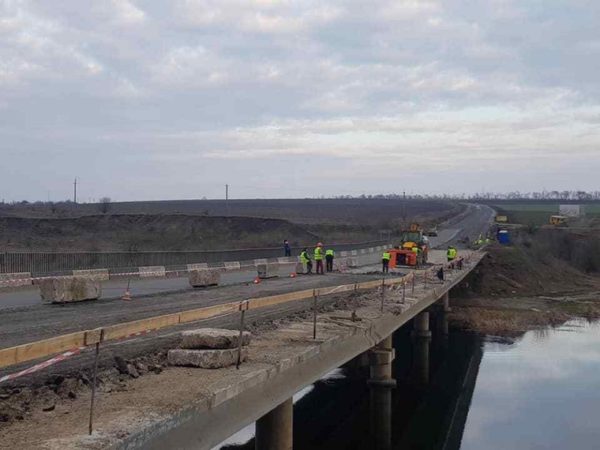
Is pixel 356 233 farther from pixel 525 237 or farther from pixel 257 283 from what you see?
pixel 257 283

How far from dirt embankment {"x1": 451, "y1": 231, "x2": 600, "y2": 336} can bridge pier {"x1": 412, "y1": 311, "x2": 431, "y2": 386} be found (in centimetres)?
1075

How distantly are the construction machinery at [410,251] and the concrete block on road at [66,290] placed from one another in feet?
80.8

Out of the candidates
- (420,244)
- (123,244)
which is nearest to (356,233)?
(123,244)

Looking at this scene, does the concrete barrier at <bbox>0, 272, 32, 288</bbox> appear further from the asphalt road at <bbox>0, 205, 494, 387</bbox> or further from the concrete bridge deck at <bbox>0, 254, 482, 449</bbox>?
the concrete bridge deck at <bbox>0, 254, 482, 449</bbox>

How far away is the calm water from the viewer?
20984mm

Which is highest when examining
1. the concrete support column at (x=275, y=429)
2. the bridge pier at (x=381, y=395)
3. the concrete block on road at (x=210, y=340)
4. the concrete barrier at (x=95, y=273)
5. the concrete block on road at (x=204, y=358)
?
the concrete block on road at (x=210, y=340)

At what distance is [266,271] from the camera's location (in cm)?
3297

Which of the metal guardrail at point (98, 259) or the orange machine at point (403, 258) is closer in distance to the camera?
the metal guardrail at point (98, 259)

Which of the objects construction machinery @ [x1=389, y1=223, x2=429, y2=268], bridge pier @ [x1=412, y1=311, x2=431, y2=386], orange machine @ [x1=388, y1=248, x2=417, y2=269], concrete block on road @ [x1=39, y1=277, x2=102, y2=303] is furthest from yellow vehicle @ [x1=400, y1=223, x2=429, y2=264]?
concrete block on road @ [x1=39, y1=277, x2=102, y2=303]

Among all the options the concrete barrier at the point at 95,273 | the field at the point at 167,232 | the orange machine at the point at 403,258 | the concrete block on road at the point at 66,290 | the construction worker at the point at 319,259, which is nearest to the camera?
the concrete block on road at the point at 66,290

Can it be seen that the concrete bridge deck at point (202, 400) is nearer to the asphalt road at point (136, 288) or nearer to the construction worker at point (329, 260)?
the asphalt road at point (136, 288)

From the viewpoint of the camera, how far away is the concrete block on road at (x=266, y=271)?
107 feet

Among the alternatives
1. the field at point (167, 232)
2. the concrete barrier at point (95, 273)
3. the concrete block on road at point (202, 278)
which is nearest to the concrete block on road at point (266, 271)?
the concrete block on road at point (202, 278)

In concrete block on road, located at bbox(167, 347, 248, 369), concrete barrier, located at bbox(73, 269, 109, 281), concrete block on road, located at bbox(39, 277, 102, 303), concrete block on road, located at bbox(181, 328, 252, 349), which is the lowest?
concrete barrier, located at bbox(73, 269, 109, 281)
